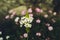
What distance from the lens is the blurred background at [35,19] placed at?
335 cm

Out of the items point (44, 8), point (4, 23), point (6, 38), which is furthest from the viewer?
point (44, 8)

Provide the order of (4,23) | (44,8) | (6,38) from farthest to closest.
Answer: (44,8)
(4,23)
(6,38)

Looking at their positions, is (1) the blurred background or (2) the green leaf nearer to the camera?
(1) the blurred background

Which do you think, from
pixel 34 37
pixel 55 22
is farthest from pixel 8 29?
pixel 55 22

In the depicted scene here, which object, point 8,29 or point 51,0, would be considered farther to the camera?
point 51,0

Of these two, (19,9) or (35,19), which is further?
(19,9)


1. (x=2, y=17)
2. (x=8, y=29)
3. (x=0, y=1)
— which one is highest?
(x=0, y=1)

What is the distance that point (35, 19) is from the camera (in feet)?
11.6

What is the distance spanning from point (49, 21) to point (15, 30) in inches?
20.9

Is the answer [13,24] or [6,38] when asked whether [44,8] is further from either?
[6,38]

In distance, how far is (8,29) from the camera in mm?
3449

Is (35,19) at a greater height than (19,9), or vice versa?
(19,9)

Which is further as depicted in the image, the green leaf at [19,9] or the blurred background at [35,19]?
the green leaf at [19,9]

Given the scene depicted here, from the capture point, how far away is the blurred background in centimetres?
335
